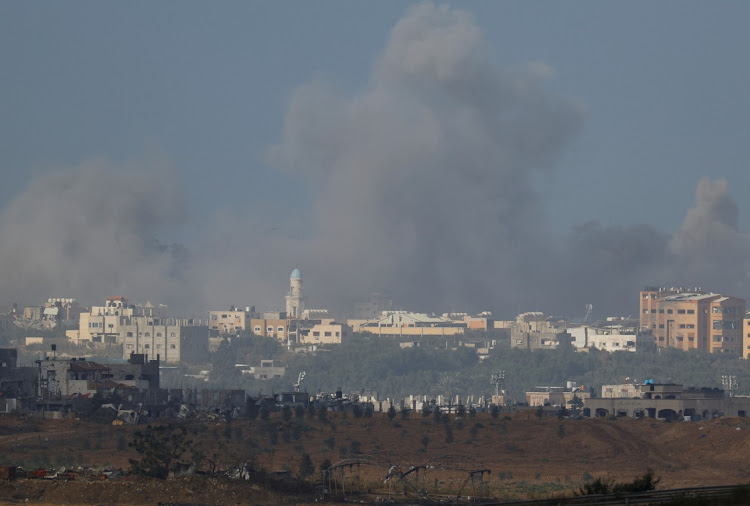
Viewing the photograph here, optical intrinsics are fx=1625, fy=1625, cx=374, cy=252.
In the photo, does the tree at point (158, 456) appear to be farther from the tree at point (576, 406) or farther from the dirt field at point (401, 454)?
the tree at point (576, 406)

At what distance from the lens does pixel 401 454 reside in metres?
73.9

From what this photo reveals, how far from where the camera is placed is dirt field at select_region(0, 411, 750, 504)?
54281mm

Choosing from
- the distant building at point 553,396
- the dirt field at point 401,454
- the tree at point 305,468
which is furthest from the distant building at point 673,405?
the tree at point 305,468

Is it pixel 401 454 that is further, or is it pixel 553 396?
pixel 553 396

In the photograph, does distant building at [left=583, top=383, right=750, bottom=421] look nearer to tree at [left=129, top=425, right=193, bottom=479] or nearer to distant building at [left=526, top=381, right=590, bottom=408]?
distant building at [left=526, top=381, right=590, bottom=408]

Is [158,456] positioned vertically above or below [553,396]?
below

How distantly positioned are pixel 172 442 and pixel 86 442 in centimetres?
848

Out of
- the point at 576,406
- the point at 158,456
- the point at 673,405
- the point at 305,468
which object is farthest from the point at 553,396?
the point at 158,456

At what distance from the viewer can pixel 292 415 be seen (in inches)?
3627

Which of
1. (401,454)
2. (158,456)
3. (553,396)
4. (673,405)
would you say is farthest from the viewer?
(553,396)

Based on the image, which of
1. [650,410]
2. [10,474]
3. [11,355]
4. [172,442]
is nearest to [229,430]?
[172,442]

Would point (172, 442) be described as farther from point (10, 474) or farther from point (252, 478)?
point (10, 474)

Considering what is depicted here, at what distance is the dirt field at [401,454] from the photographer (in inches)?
2137

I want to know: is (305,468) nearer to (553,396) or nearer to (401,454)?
(401,454)
